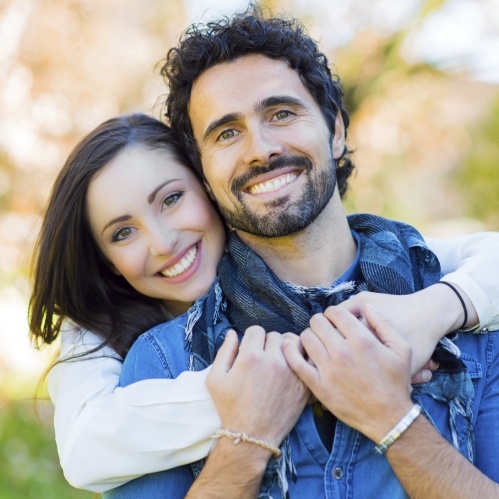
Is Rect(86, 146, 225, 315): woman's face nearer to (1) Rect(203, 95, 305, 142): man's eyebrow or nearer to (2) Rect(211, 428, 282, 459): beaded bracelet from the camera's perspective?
(1) Rect(203, 95, 305, 142): man's eyebrow

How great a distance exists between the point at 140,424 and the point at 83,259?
1.03m

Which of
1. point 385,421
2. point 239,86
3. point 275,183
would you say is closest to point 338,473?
point 385,421

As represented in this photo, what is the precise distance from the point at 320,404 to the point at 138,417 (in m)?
0.54

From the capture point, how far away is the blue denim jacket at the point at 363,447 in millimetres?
2012

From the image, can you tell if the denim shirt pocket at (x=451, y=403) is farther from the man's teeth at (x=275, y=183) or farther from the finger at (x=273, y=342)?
the man's teeth at (x=275, y=183)

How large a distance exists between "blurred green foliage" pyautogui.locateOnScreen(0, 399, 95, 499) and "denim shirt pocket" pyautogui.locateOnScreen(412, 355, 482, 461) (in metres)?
3.26

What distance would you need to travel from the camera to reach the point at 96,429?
1.99m

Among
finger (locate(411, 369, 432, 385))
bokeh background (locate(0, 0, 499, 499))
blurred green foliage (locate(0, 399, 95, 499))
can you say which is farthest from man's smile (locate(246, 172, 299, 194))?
blurred green foliage (locate(0, 399, 95, 499))

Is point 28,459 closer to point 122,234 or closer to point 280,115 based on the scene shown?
point 122,234

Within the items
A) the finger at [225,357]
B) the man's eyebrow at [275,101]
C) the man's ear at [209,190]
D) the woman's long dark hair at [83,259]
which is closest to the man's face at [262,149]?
the man's eyebrow at [275,101]

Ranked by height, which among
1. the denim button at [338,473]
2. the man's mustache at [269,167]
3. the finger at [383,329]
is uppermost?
the man's mustache at [269,167]

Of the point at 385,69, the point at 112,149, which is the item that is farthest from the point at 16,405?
the point at 385,69

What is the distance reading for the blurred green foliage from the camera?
4.83 m

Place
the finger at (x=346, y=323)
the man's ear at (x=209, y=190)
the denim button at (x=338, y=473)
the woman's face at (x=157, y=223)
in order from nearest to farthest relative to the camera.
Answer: the finger at (x=346, y=323)
the denim button at (x=338, y=473)
the woman's face at (x=157, y=223)
the man's ear at (x=209, y=190)
